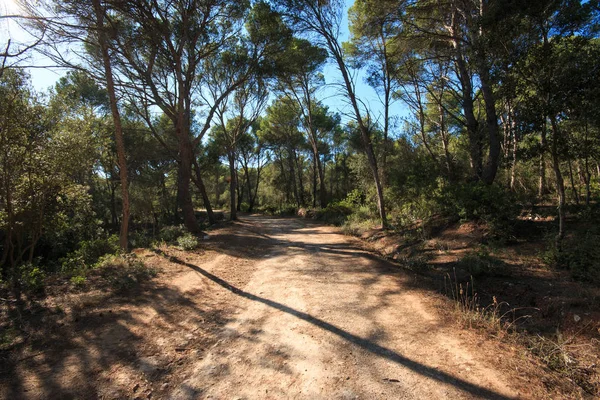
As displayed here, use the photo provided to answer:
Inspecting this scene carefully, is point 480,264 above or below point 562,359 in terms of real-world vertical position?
above

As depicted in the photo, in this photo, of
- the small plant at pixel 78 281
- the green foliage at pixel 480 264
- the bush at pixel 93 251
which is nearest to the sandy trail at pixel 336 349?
the green foliage at pixel 480 264

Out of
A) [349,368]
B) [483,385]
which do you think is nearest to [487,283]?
[483,385]

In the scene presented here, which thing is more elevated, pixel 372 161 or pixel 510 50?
pixel 510 50

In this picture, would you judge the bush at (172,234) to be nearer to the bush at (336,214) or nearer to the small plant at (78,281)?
the small plant at (78,281)

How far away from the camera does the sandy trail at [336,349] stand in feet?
8.23

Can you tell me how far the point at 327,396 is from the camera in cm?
242

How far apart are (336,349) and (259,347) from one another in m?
0.89

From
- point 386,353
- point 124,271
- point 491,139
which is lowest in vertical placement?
point 386,353

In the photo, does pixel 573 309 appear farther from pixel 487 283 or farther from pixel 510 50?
pixel 510 50

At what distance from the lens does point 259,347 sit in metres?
3.25

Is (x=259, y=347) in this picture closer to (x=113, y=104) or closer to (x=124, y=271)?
(x=124, y=271)

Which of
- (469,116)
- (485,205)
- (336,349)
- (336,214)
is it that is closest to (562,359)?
(336,349)

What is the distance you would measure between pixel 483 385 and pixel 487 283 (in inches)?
116

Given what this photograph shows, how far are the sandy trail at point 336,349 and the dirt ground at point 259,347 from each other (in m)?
0.01
